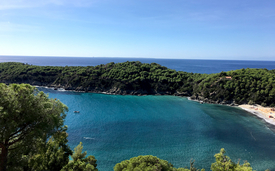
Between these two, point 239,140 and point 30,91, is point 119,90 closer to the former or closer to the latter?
point 239,140

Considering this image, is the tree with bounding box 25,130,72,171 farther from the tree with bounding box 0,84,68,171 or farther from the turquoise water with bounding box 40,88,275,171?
the turquoise water with bounding box 40,88,275,171

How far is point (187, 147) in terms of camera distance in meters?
29.2

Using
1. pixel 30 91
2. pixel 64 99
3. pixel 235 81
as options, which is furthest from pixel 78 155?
pixel 235 81

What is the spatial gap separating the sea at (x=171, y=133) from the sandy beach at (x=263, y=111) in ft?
7.43

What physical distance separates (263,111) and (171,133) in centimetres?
3668

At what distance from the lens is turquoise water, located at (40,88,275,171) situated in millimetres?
26875

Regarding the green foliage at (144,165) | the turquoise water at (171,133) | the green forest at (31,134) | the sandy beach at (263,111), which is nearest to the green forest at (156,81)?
the sandy beach at (263,111)

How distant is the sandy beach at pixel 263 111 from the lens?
43525 mm

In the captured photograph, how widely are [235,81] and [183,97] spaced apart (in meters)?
21.7

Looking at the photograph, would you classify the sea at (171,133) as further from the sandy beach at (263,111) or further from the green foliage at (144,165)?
the green foliage at (144,165)

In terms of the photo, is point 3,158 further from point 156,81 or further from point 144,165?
point 156,81

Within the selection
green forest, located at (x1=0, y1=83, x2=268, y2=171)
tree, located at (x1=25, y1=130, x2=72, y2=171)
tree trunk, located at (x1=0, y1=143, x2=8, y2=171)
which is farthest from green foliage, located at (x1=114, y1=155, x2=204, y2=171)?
tree trunk, located at (x1=0, y1=143, x2=8, y2=171)

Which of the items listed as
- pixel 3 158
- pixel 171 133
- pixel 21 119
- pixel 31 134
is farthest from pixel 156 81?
pixel 3 158

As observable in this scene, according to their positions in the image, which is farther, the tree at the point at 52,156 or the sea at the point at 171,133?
the sea at the point at 171,133
